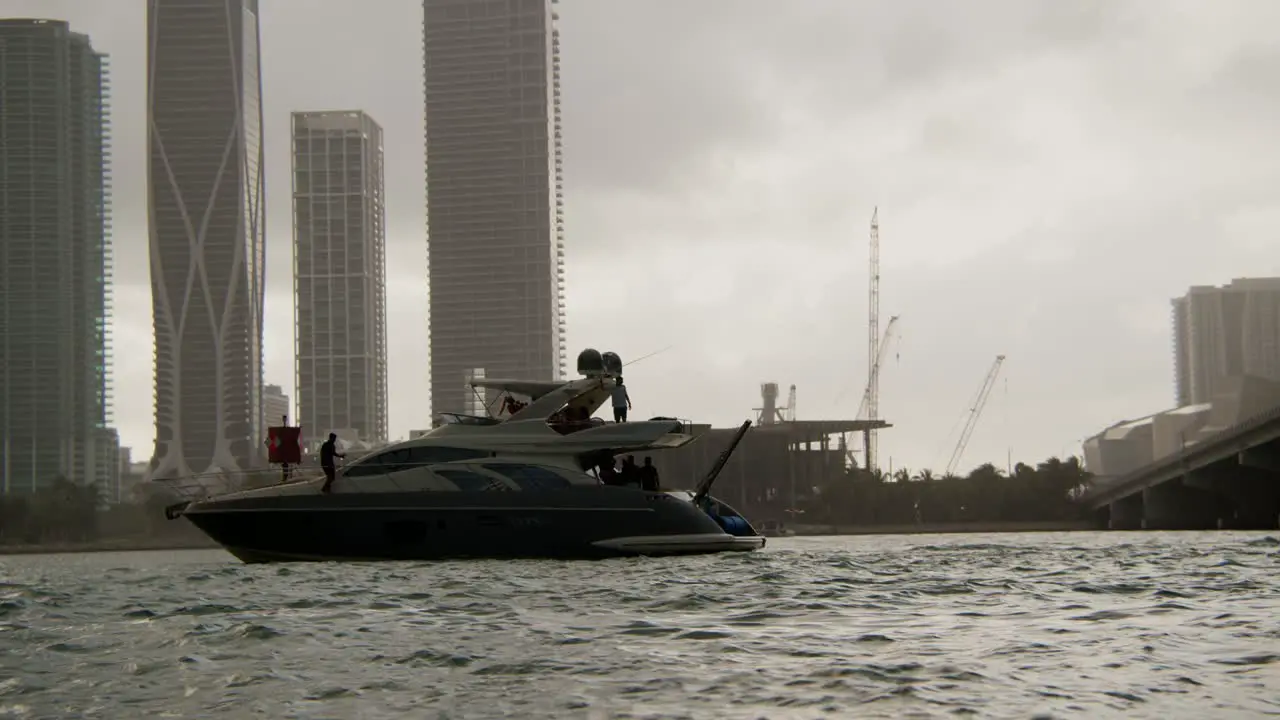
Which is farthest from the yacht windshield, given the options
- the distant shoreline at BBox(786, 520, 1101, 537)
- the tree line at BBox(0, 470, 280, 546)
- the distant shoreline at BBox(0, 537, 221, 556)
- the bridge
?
the tree line at BBox(0, 470, 280, 546)

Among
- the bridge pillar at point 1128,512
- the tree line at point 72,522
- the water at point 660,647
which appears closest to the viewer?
the water at point 660,647

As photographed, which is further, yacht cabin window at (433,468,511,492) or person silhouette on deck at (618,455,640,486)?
person silhouette on deck at (618,455,640,486)

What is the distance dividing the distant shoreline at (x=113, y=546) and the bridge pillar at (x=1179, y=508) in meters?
77.9

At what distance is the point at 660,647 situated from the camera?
51.1 ft

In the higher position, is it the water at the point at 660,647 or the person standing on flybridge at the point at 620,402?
the person standing on flybridge at the point at 620,402

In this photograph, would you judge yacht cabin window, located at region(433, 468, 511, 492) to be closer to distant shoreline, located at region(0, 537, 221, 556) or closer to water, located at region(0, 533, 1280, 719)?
water, located at region(0, 533, 1280, 719)

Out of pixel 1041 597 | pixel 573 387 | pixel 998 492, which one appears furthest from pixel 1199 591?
pixel 998 492

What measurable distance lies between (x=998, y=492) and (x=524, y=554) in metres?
122

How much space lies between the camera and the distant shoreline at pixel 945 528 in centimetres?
14288

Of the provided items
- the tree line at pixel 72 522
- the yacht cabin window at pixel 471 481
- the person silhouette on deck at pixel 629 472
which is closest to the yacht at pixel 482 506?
the yacht cabin window at pixel 471 481

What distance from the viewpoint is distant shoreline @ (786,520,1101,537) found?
14288 cm

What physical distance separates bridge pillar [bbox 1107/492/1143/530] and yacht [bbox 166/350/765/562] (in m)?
95.7

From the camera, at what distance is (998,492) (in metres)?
150

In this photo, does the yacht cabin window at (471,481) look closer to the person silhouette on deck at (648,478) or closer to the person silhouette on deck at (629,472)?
the person silhouette on deck at (629,472)
